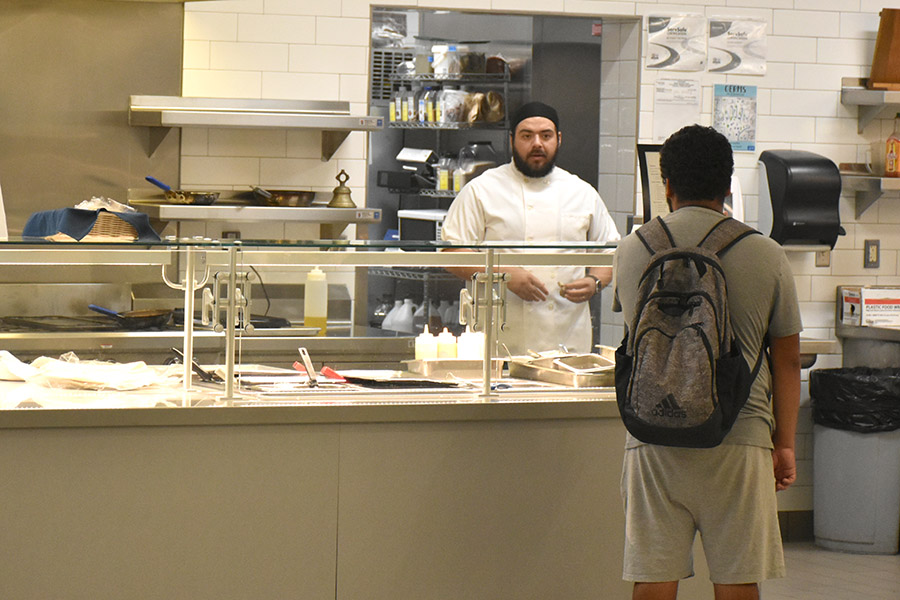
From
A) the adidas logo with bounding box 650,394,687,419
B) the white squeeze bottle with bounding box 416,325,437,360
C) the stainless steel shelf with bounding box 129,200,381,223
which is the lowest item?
the adidas logo with bounding box 650,394,687,419

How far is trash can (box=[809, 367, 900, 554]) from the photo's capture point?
5.38 metres

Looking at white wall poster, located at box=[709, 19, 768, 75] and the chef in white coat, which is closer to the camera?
the chef in white coat

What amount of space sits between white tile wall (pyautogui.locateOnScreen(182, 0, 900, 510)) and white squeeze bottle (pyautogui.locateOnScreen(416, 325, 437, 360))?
2312 mm

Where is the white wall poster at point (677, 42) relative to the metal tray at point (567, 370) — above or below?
above

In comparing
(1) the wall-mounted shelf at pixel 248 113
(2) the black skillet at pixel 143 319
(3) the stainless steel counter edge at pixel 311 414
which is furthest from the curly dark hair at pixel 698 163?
(1) the wall-mounted shelf at pixel 248 113

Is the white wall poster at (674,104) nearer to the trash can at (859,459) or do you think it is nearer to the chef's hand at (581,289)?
the trash can at (859,459)

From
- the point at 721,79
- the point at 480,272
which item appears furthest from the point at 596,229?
the point at 480,272

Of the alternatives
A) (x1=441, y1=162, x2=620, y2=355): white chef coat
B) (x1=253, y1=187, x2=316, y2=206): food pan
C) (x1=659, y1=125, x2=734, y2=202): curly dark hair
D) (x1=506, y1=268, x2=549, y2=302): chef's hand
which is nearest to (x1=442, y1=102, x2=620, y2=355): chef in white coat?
(x1=441, y1=162, x2=620, y2=355): white chef coat

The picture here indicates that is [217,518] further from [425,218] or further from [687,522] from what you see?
[425,218]

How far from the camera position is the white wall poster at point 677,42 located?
5582 millimetres

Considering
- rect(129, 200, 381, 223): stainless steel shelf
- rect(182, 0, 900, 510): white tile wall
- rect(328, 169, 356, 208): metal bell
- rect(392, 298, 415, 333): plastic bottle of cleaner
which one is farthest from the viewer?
rect(182, 0, 900, 510): white tile wall

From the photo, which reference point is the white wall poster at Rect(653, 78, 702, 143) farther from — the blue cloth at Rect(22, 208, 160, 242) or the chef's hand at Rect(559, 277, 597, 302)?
the blue cloth at Rect(22, 208, 160, 242)

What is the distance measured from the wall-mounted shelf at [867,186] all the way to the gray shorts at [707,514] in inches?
132

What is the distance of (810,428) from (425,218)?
2.37 meters
